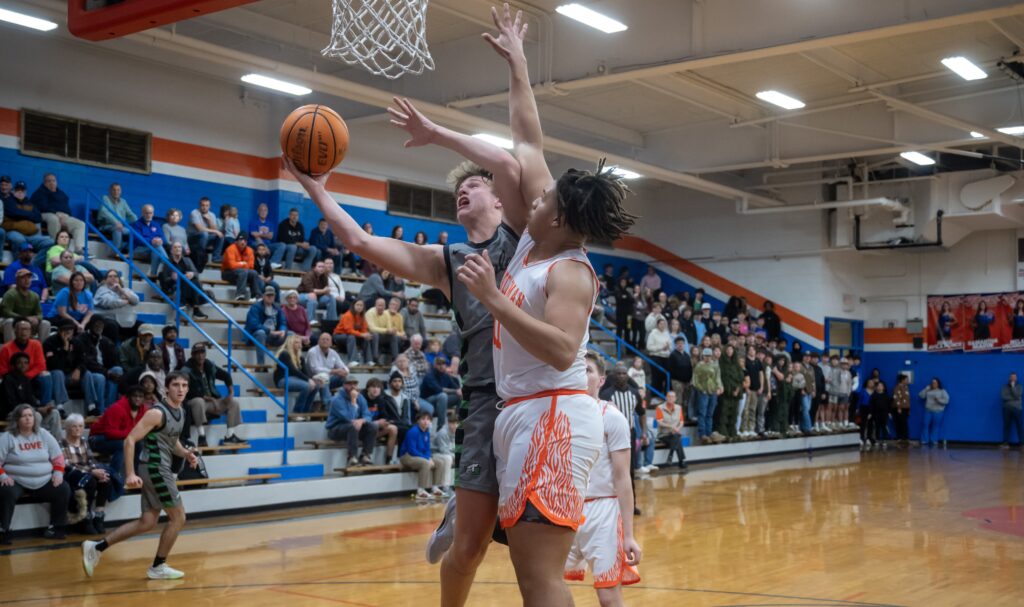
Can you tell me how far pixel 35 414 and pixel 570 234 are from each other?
7.46 metres

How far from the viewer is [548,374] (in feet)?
10.0

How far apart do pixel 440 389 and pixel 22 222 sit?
5.62 metres

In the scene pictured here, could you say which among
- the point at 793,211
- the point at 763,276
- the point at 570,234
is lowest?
the point at 570,234

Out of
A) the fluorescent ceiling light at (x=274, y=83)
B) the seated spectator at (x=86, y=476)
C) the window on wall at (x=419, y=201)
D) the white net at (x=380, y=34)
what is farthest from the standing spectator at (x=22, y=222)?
the window on wall at (x=419, y=201)

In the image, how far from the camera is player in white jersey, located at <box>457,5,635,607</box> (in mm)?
2889

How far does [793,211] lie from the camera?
80.8 feet

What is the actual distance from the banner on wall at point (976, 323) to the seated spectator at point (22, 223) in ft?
65.7

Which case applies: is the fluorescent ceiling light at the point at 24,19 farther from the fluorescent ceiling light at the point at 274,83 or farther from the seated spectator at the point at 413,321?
the seated spectator at the point at 413,321

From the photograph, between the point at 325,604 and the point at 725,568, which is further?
the point at 725,568

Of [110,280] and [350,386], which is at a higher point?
[110,280]

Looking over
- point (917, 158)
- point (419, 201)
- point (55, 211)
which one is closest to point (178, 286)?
point (55, 211)

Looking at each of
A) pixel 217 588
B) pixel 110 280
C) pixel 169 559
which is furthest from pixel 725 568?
pixel 110 280

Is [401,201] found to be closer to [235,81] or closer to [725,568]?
[235,81]

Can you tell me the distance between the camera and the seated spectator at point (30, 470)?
28.3 feet
